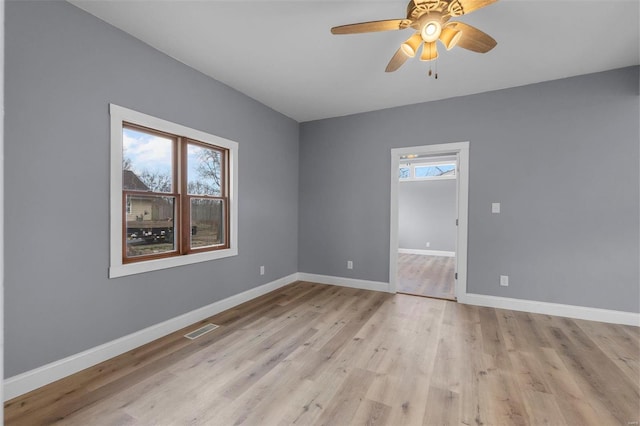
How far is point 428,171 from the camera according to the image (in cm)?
799

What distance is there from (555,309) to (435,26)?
11.3 ft

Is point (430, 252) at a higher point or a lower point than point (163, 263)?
lower

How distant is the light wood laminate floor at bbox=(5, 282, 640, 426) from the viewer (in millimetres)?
1837

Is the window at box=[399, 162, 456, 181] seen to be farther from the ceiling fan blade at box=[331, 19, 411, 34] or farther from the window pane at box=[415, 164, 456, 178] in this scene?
the ceiling fan blade at box=[331, 19, 411, 34]

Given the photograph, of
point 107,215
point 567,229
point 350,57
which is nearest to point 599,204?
point 567,229

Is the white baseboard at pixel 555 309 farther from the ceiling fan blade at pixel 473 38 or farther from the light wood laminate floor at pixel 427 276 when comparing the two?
the ceiling fan blade at pixel 473 38

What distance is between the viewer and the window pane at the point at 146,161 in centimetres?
267

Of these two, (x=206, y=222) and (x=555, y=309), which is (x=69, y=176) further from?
(x=555, y=309)

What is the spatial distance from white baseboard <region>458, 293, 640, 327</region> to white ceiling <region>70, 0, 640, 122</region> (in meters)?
2.69

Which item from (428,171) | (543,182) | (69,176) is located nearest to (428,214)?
(428,171)

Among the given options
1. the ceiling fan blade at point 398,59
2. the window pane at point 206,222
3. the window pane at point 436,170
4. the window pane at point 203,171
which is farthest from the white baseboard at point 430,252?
the ceiling fan blade at point 398,59

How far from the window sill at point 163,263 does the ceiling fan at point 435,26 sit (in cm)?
255

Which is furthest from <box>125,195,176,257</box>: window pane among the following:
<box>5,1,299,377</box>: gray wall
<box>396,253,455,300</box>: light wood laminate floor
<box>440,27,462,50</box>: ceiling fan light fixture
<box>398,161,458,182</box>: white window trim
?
<box>398,161,458,182</box>: white window trim

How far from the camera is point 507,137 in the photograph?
3697mm
